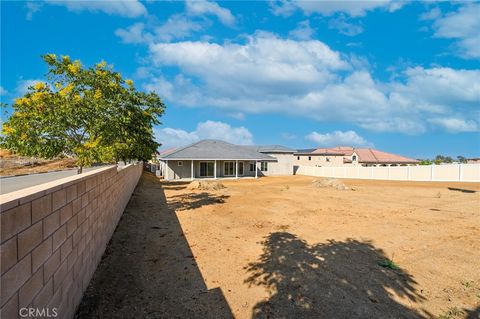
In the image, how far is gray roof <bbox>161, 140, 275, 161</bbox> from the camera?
33338 millimetres

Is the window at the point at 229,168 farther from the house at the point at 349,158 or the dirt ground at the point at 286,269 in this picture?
the dirt ground at the point at 286,269

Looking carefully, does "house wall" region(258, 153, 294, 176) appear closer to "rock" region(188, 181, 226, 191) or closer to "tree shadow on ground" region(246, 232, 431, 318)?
"rock" region(188, 181, 226, 191)

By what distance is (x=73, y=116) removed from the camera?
9383 millimetres

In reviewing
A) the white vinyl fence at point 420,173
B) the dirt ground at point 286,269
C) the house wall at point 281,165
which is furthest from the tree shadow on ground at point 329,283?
the house wall at point 281,165

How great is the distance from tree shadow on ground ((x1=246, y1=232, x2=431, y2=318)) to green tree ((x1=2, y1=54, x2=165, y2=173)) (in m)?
7.17

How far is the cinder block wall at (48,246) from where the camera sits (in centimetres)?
223

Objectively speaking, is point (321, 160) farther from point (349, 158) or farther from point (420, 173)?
point (420, 173)

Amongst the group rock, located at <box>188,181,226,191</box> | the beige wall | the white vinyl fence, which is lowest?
rock, located at <box>188,181,226,191</box>

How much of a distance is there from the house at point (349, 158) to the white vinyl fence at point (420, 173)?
14451mm

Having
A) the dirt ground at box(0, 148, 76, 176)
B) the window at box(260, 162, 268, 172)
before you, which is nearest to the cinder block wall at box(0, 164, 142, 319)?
the dirt ground at box(0, 148, 76, 176)

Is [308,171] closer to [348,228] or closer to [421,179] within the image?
[421,179]

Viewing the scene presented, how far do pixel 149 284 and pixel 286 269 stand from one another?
2744 millimetres

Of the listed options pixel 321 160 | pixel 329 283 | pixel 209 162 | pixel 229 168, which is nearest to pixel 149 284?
pixel 329 283

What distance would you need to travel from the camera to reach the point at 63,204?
3527 millimetres
